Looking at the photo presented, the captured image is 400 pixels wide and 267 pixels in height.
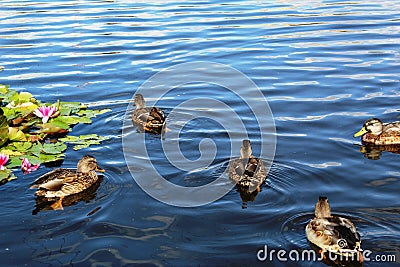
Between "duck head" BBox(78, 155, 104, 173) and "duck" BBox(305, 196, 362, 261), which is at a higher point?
"duck head" BBox(78, 155, 104, 173)

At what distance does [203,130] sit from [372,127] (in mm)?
2390

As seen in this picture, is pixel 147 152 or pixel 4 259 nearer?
pixel 4 259

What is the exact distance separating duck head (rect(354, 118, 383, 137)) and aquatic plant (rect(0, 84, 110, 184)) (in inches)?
144

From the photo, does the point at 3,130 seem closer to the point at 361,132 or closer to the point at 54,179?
the point at 54,179

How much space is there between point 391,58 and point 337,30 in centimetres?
302

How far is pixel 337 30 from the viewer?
1593cm

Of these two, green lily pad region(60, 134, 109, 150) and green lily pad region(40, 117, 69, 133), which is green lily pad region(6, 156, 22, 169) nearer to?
green lily pad region(60, 134, 109, 150)

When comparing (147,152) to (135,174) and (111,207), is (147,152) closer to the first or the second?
(135,174)

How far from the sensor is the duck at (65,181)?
23.7 ft

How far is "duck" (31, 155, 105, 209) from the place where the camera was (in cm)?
722

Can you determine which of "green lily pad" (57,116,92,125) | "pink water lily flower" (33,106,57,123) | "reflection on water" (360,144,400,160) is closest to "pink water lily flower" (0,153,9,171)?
"pink water lily flower" (33,106,57,123)

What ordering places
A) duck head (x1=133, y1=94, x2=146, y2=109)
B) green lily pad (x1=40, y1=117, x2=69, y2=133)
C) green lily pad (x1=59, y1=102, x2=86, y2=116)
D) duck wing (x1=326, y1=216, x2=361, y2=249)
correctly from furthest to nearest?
duck head (x1=133, y1=94, x2=146, y2=109)
green lily pad (x1=59, y1=102, x2=86, y2=116)
green lily pad (x1=40, y1=117, x2=69, y2=133)
duck wing (x1=326, y1=216, x2=361, y2=249)

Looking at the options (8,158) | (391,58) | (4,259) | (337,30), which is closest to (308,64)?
(391,58)

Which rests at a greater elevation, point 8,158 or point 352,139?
point 352,139
